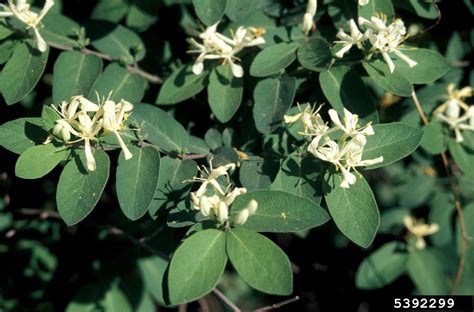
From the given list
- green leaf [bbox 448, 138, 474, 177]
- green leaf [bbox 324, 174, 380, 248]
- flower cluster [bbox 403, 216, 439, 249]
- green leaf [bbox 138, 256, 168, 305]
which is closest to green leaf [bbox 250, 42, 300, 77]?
green leaf [bbox 324, 174, 380, 248]

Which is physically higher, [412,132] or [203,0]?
[203,0]

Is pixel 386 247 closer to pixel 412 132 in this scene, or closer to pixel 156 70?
pixel 412 132

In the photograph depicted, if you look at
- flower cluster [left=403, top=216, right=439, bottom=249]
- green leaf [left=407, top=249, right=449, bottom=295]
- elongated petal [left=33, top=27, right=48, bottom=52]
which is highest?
elongated petal [left=33, top=27, right=48, bottom=52]

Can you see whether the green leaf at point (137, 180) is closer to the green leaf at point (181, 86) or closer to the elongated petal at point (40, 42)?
the green leaf at point (181, 86)

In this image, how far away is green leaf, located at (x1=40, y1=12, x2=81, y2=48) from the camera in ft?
7.08

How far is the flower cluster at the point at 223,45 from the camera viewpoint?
1.99 m

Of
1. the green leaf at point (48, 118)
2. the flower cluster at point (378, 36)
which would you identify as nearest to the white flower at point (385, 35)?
the flower cluster at point (378, 36)

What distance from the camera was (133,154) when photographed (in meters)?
1.78

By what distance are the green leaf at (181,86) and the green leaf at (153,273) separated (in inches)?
44.1

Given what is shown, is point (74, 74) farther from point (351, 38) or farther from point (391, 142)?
point (391, 142)

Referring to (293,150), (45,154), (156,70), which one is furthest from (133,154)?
(156,70)

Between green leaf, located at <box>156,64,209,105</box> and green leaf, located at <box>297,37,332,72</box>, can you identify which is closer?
green leaf, located at <box>297,37,332,72</box>

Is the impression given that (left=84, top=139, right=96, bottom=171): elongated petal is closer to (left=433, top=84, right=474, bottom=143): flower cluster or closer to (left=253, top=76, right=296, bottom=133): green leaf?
(left=253, top=76, right=296, bottom=133): green leaf

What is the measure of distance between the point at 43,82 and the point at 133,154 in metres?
1.26
